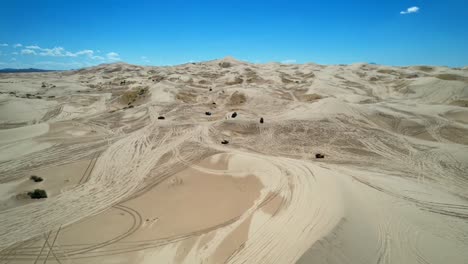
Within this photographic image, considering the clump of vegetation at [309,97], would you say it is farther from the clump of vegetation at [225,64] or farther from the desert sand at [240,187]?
the clump of vegetation at [225,64]

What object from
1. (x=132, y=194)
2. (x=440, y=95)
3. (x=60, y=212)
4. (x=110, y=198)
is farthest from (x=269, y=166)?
(x=440, y=95)

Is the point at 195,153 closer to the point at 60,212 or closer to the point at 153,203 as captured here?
the point at 153,203

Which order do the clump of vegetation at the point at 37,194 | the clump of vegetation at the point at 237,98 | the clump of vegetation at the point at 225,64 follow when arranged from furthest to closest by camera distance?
the clump of vegetation at the point at 225,64 → the clump of vegetation at the point at 237,98 → the clump of vegetation at the point at 37,194

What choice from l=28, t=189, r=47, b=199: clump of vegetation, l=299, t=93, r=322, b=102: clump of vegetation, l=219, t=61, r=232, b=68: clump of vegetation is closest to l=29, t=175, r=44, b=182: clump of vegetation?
l=28, t=189, r=47, b=199: clump of vegetation

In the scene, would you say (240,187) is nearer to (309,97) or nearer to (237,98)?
(237,98)

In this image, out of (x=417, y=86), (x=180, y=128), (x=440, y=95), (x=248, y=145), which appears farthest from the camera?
(x=417, y=86)

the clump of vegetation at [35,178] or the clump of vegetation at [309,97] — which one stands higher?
the clump of vegetation at [309,97]

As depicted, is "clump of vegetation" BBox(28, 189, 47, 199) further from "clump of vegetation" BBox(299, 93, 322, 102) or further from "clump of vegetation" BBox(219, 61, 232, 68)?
"clump of vegetation" BBox(219, 61, 232, 68)

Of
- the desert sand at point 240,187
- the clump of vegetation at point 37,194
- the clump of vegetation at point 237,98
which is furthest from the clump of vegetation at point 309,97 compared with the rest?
the clump of vegetation at point 37,194
